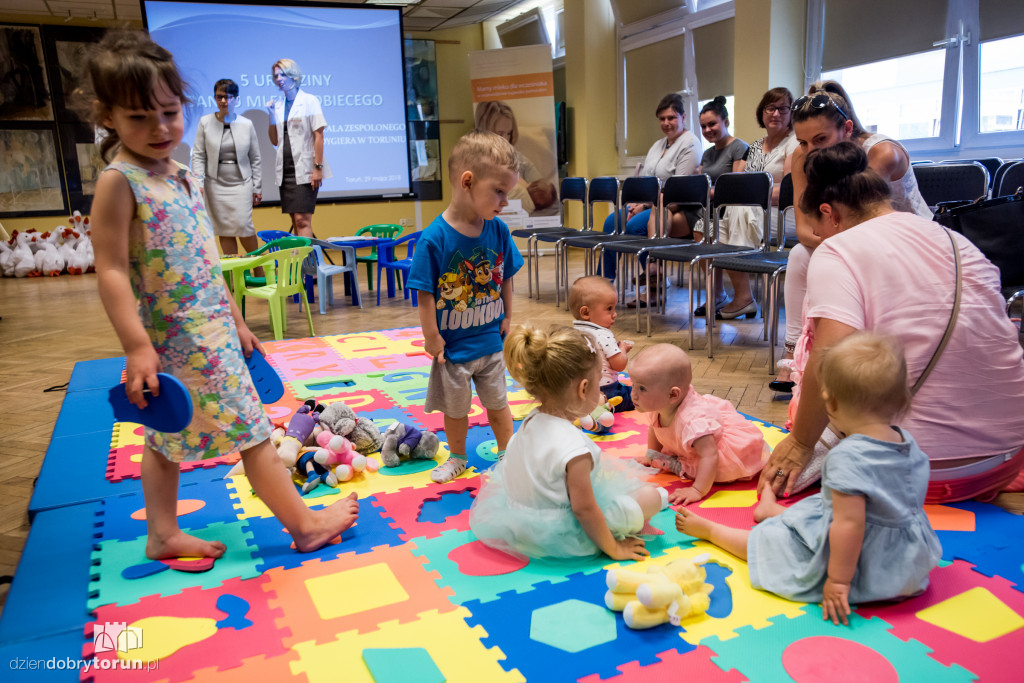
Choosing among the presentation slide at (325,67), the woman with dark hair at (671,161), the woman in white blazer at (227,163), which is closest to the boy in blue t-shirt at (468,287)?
the woman with dark hair at (671,161)

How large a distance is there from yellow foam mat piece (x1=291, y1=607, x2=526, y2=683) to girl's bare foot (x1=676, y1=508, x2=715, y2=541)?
589 millimetres

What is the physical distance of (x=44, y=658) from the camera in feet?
4.33

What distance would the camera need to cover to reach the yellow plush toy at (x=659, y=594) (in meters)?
1.33

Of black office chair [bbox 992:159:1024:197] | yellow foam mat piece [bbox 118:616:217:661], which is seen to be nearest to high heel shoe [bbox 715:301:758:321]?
black office chair [bbox 992:159:1024:197]

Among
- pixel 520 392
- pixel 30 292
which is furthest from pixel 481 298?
pixel 30 292

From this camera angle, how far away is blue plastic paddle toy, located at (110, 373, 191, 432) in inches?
55.6

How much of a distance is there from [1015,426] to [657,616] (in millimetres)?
1115

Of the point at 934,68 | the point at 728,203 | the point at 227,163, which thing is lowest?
the point at 728,203

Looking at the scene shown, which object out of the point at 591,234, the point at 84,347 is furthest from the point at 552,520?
the point at 591,234

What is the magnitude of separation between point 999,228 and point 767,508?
5.65 ft

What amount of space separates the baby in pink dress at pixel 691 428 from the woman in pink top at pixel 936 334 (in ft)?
0.80

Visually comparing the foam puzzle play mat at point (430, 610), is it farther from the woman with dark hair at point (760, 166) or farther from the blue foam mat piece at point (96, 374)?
the woman with dark hair at point (760, 166)

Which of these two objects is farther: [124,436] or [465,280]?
[124,436]

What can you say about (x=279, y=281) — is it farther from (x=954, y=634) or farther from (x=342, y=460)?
(x=954, y=634)
